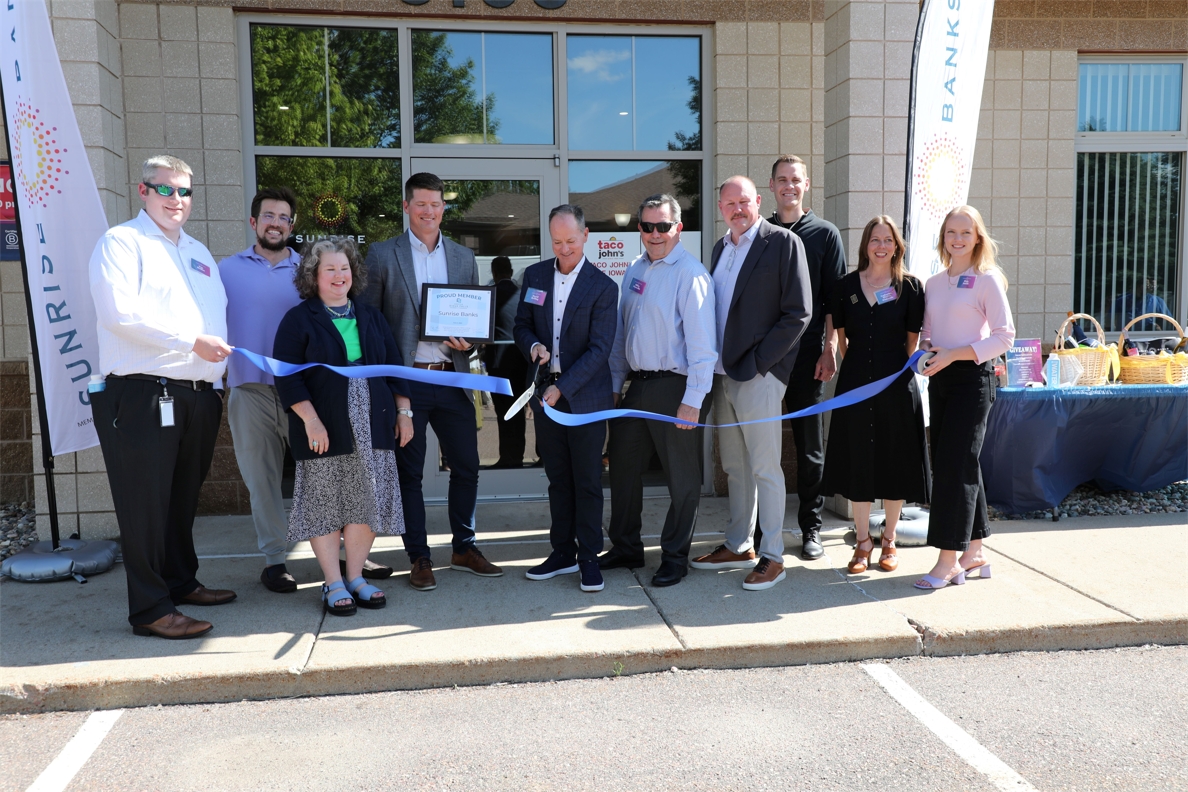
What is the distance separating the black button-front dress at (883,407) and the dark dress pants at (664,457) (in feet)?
2.75

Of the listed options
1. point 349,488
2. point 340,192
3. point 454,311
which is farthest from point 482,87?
point 349,488

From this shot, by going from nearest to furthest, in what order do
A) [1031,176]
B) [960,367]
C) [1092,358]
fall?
[960,367] < [1092,358] < [1031,176]

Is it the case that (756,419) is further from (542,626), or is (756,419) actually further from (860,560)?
(542,626)

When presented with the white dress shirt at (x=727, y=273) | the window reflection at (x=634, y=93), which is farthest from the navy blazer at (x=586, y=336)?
the window reflection at (x=634, y=93)

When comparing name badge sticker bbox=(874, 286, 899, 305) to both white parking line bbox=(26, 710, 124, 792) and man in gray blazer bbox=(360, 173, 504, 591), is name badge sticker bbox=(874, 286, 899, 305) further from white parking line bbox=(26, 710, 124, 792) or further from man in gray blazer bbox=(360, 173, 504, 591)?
white parking line bbox=(26, 710, 124, 792)

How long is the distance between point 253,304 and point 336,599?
1573mm

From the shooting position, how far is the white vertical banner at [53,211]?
457cm

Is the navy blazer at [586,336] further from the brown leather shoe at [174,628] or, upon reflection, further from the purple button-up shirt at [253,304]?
the brown leather shoe at [174,628]

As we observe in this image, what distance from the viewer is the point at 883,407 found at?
15.5 feet

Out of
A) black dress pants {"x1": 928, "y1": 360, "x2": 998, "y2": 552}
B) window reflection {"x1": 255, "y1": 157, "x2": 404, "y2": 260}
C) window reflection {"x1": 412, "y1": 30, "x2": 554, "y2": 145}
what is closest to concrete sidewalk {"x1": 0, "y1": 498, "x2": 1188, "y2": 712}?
black dress pants {"x1": 928, "y1": 360, "x2": 998, "y2": 552}

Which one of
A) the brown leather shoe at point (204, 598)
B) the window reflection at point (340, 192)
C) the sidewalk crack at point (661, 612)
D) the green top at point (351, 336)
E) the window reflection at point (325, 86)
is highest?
the window reflection at point (325, 86)

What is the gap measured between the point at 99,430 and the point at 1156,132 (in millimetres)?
8203

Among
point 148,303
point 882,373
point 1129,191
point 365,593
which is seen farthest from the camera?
point 1129,191

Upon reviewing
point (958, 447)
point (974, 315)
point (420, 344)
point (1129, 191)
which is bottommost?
point (958, 447)
